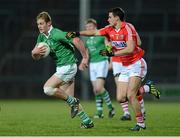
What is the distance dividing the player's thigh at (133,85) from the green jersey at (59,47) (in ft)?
3.53

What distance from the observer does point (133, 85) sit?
1210 centimetres

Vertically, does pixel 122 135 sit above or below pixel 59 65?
below

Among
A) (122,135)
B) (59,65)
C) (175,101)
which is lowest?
(175,101)

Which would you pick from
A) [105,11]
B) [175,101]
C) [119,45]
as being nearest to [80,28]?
[105,11]

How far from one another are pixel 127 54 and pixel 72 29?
18.5 m

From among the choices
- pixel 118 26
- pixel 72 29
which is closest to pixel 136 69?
pixel 118 26

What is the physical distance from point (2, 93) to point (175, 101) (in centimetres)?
675

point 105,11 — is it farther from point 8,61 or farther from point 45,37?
point 45,37

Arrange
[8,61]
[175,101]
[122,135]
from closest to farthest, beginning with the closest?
[122,135] < [175,101] < [8,61]

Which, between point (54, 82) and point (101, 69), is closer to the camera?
point (54, 82)

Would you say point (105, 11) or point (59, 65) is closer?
point (59, 65)

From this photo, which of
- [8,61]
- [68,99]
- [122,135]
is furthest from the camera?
[8,61]

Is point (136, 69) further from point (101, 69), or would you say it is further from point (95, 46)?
point (95, 46)

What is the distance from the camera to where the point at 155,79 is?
28.2 m
